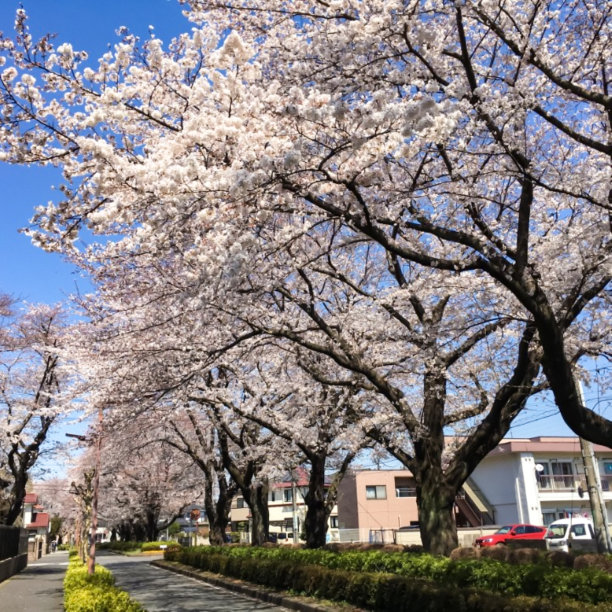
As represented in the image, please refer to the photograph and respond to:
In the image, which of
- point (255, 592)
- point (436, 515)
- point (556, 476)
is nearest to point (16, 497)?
point (255, 592)

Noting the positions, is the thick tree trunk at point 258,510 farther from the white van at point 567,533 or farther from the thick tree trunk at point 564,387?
the thick tree trunk at point 564,387

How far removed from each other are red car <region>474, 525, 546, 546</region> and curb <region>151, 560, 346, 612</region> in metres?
12.9

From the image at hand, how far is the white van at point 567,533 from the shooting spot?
74.6 ft

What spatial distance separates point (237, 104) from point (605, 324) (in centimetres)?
833

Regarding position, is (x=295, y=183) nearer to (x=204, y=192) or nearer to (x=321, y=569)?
(x=204, y=192)

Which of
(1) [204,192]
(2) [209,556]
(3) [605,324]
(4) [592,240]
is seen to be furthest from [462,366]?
(2) [209,556]

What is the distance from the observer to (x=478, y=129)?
7.16 meters

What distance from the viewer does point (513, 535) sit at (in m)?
26.9

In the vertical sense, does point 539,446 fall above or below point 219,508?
above

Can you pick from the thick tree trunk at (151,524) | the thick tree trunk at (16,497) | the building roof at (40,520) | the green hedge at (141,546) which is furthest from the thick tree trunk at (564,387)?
the building roof at (40,520)

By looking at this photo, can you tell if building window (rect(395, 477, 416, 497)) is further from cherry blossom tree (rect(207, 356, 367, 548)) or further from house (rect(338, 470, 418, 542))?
cherry blossom tree (rect(207, 356, 367, 548))

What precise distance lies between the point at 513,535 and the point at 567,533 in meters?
3.90

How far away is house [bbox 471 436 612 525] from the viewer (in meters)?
35.2

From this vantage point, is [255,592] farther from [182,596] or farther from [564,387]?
[564,387]
